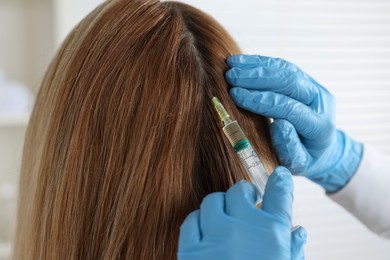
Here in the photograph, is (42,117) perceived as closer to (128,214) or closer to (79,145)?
(79,145)

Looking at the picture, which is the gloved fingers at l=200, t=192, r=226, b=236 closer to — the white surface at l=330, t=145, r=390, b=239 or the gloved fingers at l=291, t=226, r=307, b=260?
the gloved fingers at l=291, t=226, r=307, b=260

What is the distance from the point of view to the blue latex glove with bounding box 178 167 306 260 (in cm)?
64

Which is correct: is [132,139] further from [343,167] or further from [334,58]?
[334,58]

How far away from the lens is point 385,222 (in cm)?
123

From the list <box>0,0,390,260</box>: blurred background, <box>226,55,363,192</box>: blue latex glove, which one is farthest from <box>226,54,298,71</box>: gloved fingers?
<box>0,0,390,260</box>: blurred background

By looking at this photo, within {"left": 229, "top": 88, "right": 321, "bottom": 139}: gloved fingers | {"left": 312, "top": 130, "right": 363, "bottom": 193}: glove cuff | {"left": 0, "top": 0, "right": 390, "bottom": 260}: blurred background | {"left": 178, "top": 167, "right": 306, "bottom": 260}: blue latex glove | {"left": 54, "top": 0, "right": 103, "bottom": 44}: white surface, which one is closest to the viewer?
{"left": 178, "top": 167, "right": 306, "bottom": 260}: blue latex glove

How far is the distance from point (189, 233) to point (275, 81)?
32 cm

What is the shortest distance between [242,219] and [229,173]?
0.10 m

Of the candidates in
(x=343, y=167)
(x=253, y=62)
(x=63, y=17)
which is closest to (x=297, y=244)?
(x=253, y=62)

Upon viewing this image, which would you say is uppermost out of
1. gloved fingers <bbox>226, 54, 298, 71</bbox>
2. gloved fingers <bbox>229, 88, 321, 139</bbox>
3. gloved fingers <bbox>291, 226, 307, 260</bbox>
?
gloved fingers <bbox>226, 54, 298, 71</bbox>

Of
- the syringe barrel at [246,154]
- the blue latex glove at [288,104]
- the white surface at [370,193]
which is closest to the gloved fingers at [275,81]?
the blue latex glove at [288,104]

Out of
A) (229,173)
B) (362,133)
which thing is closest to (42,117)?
(229,173)

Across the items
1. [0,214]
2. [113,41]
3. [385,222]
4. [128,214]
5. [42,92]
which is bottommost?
[0,214]

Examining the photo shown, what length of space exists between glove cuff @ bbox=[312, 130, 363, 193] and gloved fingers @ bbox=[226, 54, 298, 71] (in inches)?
14.8
